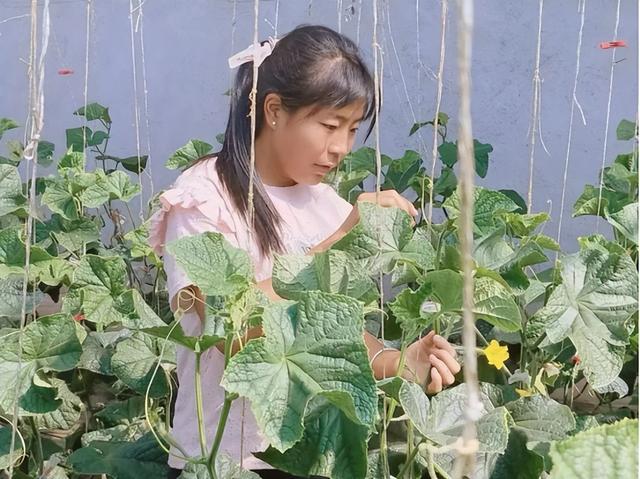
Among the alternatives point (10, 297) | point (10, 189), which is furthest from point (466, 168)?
point (10, 189)

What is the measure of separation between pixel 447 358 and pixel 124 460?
0.47 m

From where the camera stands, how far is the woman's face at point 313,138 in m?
1.12

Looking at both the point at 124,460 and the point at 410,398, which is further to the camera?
the point at 124,460

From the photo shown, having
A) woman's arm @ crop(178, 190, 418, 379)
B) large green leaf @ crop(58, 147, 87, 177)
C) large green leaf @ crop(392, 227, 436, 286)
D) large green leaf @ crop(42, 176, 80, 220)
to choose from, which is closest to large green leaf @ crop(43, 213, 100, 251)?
large green leaf @ crop(42, 176, 80, 220)

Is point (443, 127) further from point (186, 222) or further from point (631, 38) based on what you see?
point (186, 222)

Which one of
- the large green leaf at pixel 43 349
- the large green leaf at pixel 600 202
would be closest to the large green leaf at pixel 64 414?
the large green leaf at pixel 43 349

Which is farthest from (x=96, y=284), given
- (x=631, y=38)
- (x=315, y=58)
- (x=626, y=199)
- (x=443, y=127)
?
(x=631, y=38)

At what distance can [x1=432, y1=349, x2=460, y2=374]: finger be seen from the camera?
35.5 inches

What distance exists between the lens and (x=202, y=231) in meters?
1.04

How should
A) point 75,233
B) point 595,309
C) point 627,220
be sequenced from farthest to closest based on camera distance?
1. point 75,233
2. point 627,220
3. point 595,309

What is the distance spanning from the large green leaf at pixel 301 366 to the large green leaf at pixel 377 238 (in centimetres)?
11

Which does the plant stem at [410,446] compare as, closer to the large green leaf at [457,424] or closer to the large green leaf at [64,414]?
the large green leaf at [457,424]

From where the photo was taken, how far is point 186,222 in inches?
41.3

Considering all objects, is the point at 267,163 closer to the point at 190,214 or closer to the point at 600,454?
the point at 190,214
